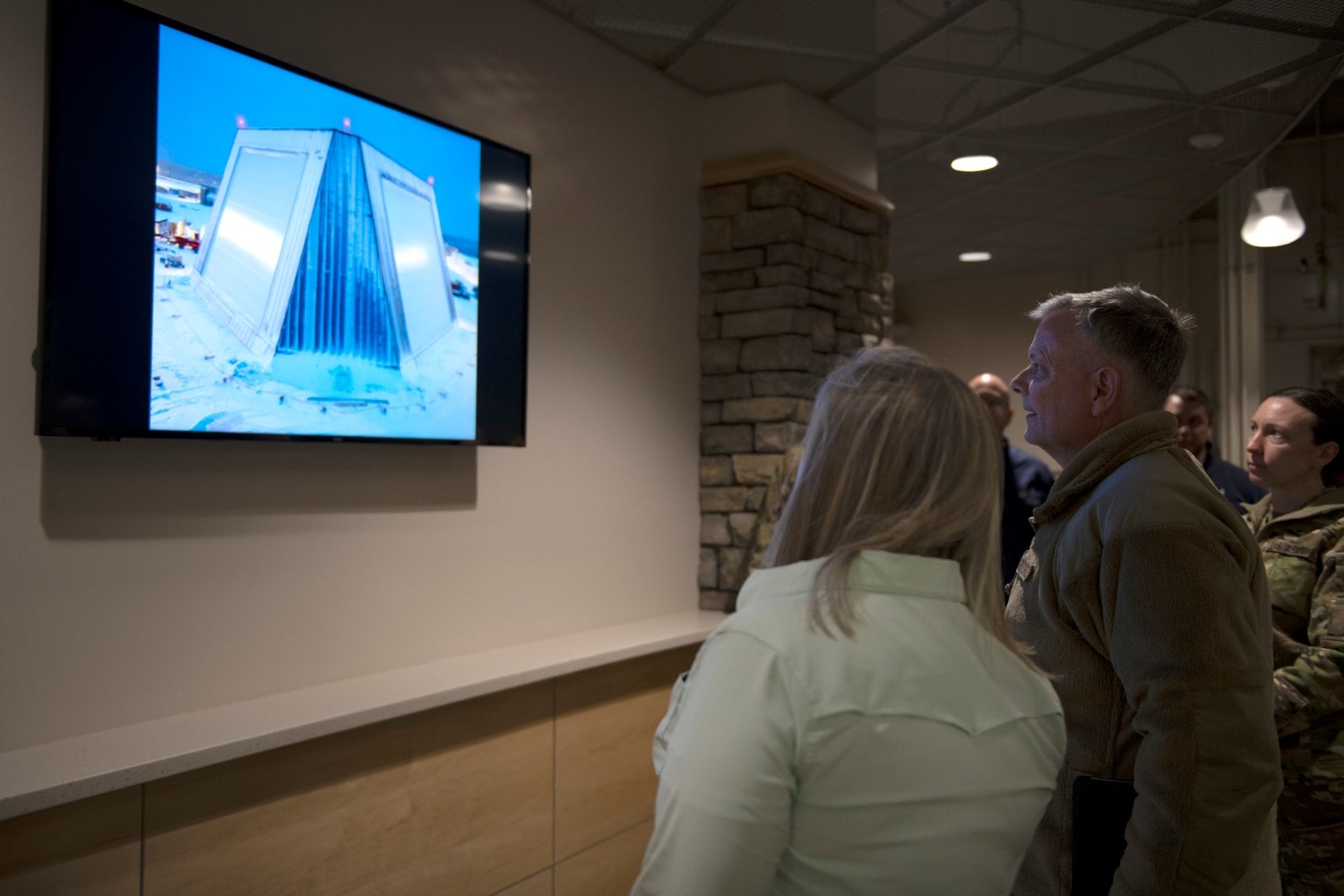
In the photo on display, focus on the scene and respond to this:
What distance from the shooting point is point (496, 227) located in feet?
9.80

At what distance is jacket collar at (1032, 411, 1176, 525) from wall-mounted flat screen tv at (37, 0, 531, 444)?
1.79 meters

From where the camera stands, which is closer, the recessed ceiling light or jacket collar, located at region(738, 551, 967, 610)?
jacket collar, located at region(738, 551, 967, 610)

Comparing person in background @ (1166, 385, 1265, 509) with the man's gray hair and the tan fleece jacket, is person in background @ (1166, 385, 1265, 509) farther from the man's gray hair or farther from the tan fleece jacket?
the tan fleece jacket

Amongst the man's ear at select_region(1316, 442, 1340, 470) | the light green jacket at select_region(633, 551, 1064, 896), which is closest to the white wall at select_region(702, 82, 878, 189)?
the man's ear at select_region(1316, 442, 1340, 470)

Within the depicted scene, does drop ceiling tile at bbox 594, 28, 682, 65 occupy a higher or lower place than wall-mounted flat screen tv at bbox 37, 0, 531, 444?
higher

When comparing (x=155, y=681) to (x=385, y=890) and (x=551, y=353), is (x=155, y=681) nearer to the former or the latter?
(x=385, y=890)

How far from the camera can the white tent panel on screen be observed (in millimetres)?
2236

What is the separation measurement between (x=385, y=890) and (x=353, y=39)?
2.28 m

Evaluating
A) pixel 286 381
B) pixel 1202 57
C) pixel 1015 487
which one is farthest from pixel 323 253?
pixel 1202 57

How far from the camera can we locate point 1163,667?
1339 millimetres

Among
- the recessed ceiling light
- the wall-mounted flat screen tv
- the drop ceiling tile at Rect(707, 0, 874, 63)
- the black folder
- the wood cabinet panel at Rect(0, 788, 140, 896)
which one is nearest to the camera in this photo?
the black folder

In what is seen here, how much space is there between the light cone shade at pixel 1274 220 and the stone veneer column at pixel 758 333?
231cm

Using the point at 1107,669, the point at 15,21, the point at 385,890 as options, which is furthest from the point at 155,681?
the point at 1107,669

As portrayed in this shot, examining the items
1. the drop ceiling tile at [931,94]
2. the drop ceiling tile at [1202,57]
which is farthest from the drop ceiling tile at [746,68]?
the drop ceiling tile at [1202,57]
